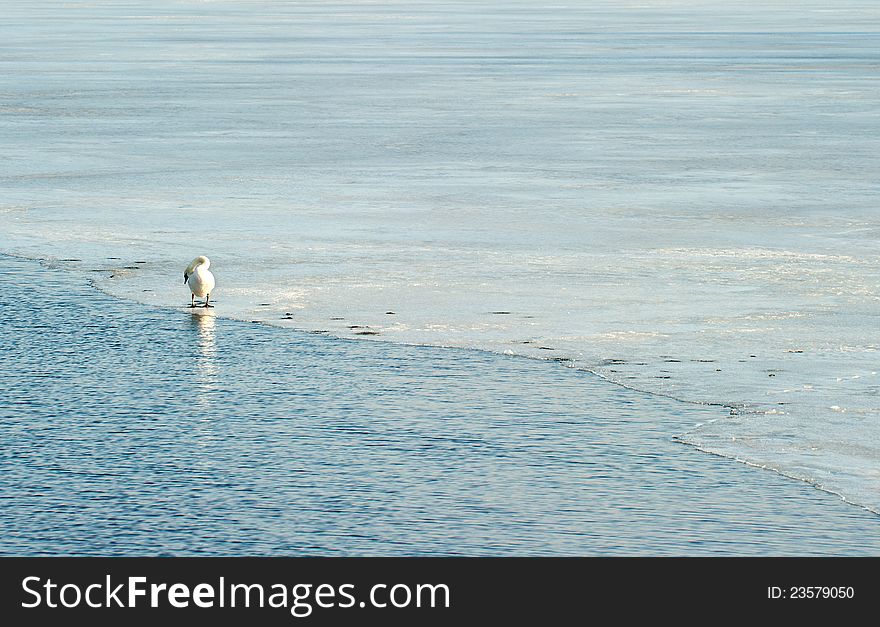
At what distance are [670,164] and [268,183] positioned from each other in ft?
14.1

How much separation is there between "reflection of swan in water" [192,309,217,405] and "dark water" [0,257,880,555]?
2cm

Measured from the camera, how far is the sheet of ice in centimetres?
1030

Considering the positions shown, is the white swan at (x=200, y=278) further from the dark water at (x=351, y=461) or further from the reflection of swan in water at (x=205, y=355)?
the dark water at (x=351, y=461)

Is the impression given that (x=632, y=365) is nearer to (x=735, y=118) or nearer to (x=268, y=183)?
(x=268, y=183)

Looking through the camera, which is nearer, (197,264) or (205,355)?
(205,355)

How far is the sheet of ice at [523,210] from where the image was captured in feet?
33.8

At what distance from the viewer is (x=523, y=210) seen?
16.0 m

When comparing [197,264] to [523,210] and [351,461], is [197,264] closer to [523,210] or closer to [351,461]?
[351,461]

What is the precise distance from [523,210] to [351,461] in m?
7.98

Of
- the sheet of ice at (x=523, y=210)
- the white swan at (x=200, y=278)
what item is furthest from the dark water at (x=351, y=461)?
the white swan at (x=200, y=278)

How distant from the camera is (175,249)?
13.8 meters

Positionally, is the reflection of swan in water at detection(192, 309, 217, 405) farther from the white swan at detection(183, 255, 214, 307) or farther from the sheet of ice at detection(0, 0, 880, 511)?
the sheet of ice at detection(0, 0, 880, 511)

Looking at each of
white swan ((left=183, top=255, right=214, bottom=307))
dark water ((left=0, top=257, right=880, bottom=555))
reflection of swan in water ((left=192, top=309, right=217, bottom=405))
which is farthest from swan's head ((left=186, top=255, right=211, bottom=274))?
dark water ((left=0, top=257, right=880, bottom=555))

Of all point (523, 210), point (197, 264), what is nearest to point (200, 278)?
point (197, 264)
